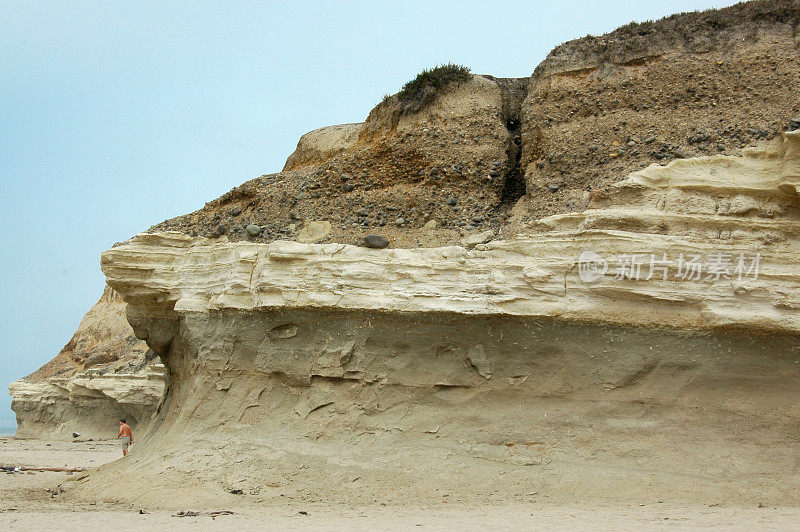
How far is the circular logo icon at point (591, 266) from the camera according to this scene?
8.91 m

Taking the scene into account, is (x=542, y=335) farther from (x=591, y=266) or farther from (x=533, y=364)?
(x=591, y=266)

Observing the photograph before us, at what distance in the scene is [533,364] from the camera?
920 centimetres

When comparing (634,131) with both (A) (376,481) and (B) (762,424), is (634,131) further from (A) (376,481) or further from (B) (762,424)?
(A) (376,481)

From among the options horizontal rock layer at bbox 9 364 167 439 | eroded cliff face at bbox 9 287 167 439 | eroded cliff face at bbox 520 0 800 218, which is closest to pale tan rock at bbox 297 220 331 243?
eroded cliff face at bbox 520 0 800 218

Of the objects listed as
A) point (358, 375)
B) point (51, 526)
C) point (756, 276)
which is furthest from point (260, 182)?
point (756, 276)

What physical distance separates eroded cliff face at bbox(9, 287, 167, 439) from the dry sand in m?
11.6

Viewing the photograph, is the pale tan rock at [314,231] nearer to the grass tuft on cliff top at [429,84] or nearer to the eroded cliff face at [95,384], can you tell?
the grass tuft on cliff top at [429,84]

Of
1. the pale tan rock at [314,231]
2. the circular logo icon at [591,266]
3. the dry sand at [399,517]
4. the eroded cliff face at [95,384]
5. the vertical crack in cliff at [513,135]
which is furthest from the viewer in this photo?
the eroded cliff face at [95,384]

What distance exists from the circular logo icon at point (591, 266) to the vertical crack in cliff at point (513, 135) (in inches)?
129

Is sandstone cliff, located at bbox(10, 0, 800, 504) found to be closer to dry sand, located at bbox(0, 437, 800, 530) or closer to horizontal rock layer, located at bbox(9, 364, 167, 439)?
dry sand, located at bbox(0, 437, 800, 530)

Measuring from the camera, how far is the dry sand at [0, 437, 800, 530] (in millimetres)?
6809

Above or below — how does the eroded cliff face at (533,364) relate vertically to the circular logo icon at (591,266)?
below

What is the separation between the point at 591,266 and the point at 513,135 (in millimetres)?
5015

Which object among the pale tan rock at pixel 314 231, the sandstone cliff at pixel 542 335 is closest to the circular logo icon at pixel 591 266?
the sandstone cliff at pixel 542 335
